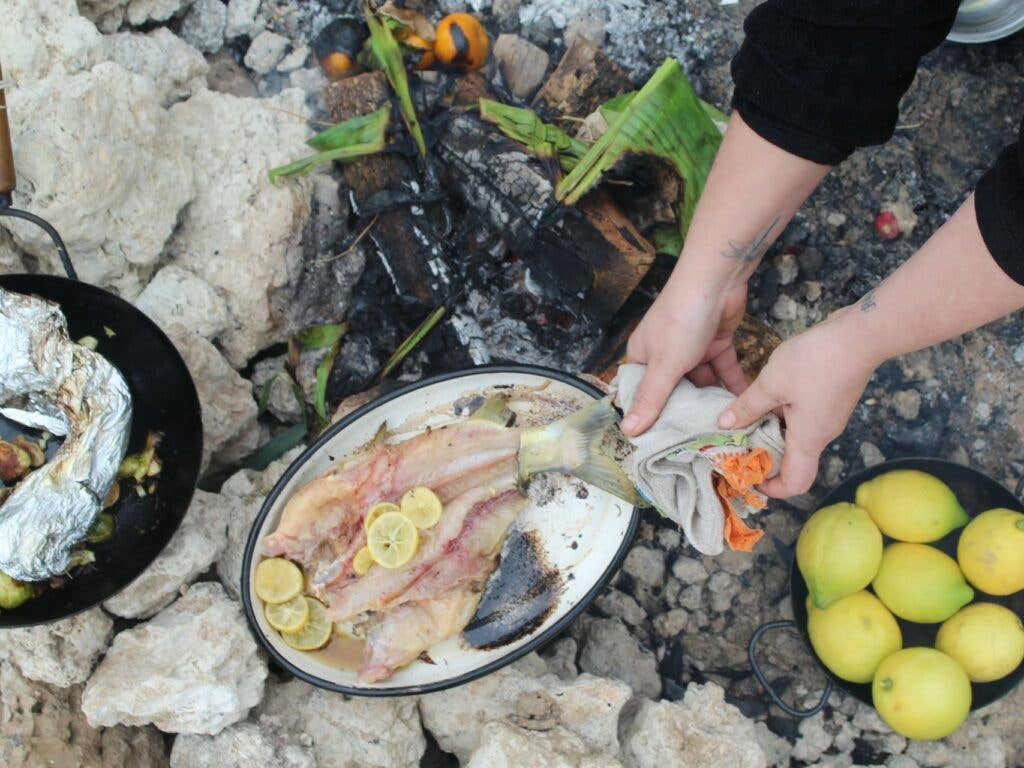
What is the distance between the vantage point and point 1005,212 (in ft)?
5.41

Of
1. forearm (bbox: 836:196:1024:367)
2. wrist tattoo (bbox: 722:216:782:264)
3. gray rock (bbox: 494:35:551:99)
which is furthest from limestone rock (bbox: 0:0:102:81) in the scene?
forearm (bbox: 836:196:1024:367)

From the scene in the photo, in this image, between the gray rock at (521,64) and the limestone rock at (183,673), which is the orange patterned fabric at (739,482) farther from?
the gray rock at (521,64)

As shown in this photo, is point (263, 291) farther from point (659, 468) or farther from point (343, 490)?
point (659, 468)

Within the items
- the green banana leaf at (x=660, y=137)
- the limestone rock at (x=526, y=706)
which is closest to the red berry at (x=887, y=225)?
the green banana leaf at (x=660, y=137)

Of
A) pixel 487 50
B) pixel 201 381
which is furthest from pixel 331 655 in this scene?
pixel 487 50

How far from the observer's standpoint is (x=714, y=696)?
2.71 meters

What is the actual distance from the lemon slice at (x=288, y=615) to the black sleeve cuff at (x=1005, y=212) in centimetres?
216

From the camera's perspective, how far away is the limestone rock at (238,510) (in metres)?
2.80

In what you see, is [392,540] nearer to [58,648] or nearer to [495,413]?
[495,413]

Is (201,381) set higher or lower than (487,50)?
lower

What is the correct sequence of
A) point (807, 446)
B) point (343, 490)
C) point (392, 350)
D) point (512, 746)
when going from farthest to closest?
point (392, 350), point (343, 490), point (512, 746), point (807, 446)

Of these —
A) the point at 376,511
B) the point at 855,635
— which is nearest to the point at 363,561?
the point at 376,511

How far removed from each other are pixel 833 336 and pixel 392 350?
5.75 ft

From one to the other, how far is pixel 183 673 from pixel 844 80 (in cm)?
236
